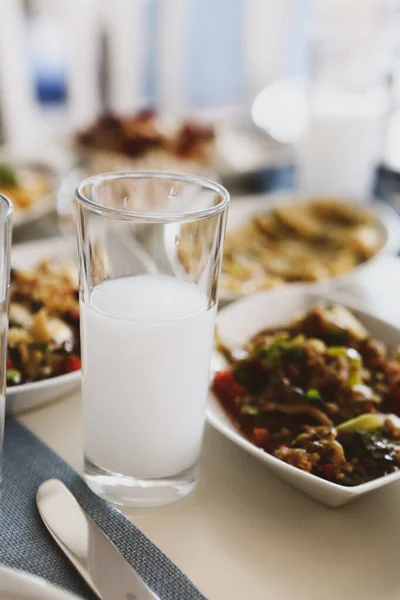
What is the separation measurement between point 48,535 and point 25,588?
0.18 meters

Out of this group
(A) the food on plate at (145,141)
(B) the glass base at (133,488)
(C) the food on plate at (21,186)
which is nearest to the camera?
(B) the glass base at (133,488)

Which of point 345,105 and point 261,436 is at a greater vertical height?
point 345,105

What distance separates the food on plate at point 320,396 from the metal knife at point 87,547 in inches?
9.6

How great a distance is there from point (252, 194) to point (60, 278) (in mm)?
971

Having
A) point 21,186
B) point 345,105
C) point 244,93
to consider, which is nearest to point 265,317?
point 21,186

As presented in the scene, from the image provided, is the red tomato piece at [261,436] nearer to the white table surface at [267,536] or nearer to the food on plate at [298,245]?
the white table surface at [267,536]

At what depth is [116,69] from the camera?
13.4 feet

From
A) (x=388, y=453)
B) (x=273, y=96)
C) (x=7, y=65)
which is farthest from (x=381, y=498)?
(x=7, y=65)

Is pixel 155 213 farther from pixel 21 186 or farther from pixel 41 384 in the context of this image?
pixel 21 186

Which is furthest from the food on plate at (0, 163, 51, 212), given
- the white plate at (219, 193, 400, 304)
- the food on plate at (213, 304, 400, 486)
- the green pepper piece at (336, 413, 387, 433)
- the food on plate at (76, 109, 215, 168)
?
the green pepper piece at (336, 413, 387, 433)

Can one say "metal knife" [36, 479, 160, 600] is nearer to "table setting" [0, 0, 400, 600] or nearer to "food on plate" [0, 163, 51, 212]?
"table setting" [0, 0, 400, 600]

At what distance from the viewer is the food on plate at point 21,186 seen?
70.7 inches

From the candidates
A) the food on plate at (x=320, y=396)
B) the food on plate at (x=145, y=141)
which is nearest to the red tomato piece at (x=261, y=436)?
the food on plate at (x=320, y=396)

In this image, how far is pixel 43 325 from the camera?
3.59ft
